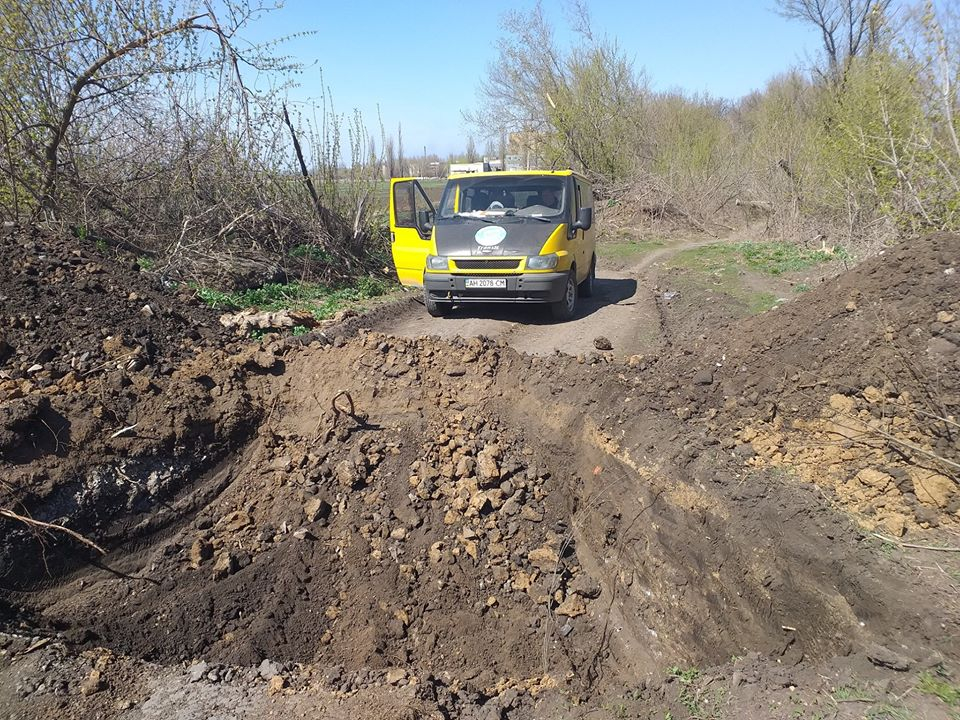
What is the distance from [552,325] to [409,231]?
2.49m

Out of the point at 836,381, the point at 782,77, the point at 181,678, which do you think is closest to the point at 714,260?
the point at 836,381

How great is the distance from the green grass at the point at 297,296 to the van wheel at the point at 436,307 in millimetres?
1570

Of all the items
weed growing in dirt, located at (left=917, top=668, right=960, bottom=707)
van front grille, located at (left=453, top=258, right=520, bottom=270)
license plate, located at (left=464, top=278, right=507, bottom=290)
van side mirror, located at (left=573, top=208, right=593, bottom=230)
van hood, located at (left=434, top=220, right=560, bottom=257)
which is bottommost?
weed growing in dirt, located at (left=917, top=668, right=960, bottom=707)

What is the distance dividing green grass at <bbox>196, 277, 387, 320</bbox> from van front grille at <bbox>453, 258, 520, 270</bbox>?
2408 millimetres

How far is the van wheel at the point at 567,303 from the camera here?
8.95 meters

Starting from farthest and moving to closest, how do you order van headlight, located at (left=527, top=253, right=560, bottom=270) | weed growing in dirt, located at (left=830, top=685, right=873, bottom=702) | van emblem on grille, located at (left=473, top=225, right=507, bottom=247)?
van emblem on grille, located at (left=473, top=225, right=507, bottom=247)
van headlight, located at (left=527, top=253, right=560, bottom=270)
weed growing in dirt, located at (left=830, top=685, right=873, bottom=702)

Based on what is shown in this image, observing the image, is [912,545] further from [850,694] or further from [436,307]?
[436,307]

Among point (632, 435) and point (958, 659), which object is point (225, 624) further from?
point (958, 659)

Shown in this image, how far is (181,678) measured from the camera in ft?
13.0

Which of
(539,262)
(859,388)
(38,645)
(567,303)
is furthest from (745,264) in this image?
(38,645)

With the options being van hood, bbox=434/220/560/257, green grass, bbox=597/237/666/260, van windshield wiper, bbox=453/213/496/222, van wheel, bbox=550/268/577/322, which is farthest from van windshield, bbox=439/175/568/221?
green grass, bbox=597/237/666/260

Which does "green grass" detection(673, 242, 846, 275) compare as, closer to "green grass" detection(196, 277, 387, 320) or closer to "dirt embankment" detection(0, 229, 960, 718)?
A: "green grass" detection(196, 277, 387, 320)

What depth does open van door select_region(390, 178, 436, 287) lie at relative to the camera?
9305 millimetres

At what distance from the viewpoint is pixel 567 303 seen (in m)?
9.08
